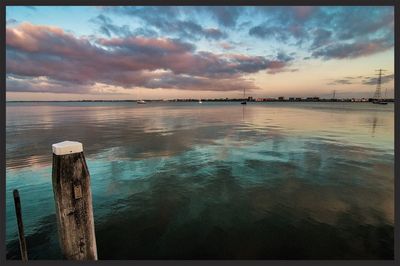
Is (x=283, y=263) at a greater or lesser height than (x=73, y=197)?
lesser

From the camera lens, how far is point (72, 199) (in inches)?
168

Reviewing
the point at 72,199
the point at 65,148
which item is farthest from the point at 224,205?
the point at 65,148

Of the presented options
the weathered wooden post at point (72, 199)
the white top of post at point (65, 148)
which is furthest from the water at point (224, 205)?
the white top of post at point (65, 148)

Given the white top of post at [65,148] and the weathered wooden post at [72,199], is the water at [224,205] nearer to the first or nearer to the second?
the weathered wooden post at [72,199]

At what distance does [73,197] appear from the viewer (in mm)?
4281

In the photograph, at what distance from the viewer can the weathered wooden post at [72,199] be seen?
4160 mm

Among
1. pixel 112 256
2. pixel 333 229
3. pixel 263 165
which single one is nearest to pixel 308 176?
pixel 263 165

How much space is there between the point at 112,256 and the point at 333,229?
21.4 ft

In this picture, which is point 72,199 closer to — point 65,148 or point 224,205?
point 65,148

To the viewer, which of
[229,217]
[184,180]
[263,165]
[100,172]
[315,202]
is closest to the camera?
[229,217]

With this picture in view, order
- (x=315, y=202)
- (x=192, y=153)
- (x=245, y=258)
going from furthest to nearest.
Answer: (x=192, y=153) → (x=315, y=202) → (x=245, y=258)

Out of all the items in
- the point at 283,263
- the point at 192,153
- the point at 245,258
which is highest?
the point at 192,153

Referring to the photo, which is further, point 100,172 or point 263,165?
point 263,165

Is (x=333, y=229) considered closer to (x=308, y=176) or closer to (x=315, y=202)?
(x=315, y=202)
